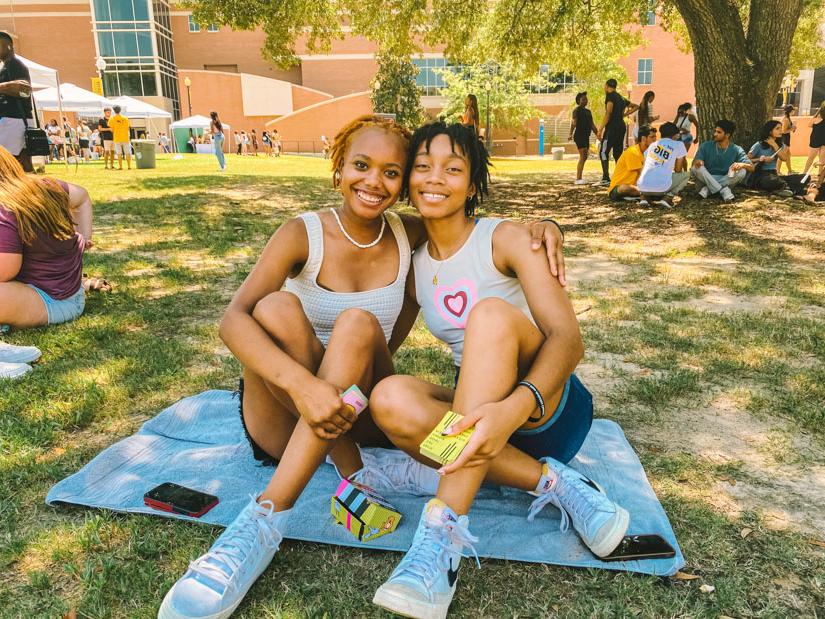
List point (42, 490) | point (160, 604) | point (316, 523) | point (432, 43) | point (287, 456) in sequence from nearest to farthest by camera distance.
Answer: point (160, 604) < point (287, 456) < point (316, 523) < point (42, 490) < point (432, 43)

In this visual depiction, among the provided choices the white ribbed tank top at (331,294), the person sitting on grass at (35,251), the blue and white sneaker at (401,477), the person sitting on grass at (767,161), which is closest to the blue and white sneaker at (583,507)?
the blue and white sneaker at (401,477)

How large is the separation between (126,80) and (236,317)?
157 ft

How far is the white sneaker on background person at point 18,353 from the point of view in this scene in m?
3.64

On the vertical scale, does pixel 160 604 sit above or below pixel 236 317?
below

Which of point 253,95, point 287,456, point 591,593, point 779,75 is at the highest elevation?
point 253,95

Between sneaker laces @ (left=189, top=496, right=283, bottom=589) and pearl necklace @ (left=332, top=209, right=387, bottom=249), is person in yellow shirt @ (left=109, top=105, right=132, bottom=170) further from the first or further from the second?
sneaker laces @ (left=189, top=496, right=283, bottom=589)

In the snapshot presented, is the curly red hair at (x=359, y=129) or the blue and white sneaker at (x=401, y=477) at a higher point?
the curly red hair at (x=359, y=129)

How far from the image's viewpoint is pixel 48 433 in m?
2.89

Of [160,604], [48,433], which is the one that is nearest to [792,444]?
[160,604]

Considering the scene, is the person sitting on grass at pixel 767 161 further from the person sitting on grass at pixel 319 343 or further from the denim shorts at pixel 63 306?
the denim shorts at pixel 63 306

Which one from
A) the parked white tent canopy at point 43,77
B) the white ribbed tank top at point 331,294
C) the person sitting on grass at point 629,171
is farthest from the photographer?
the parked white tent canopy at point 43,77

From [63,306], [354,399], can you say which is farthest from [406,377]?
[63,306]

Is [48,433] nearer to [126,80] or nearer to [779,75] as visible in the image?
[779,75]

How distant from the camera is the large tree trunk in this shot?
9148 millimetres
